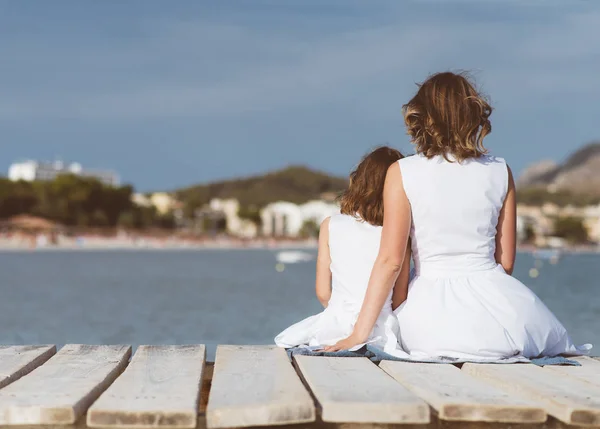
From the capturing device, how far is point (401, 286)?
140 inches

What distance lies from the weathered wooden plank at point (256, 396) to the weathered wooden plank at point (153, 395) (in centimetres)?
6

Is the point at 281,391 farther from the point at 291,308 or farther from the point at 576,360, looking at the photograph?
the point at 291,308

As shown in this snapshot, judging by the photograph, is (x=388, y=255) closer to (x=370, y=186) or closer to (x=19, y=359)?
(x=370, y=186)

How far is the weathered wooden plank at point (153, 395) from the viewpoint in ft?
6.87

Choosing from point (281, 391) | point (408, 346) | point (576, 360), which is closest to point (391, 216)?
point (408, 346)

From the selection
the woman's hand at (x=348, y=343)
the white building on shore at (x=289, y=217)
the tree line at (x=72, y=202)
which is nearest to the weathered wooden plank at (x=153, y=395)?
the woman's hand at (x=348, y=343)

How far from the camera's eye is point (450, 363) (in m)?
3.08

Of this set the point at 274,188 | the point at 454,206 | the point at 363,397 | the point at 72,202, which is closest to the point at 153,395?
the point at 363,397

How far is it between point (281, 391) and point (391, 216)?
118cm

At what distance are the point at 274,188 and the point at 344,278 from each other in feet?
577

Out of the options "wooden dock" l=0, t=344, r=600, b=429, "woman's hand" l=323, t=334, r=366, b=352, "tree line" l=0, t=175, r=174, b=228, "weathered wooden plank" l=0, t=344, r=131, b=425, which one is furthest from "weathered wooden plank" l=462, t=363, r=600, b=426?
"tree line" l=0, t=175, r=174, b=228

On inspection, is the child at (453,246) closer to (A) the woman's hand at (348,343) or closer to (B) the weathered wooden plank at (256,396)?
(A) the woman's hand at (348,343)

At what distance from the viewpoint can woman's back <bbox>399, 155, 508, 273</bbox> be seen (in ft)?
11.1

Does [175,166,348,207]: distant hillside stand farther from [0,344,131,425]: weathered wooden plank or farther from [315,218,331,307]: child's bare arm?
[0,344,131,425]: weathered wooden plank
